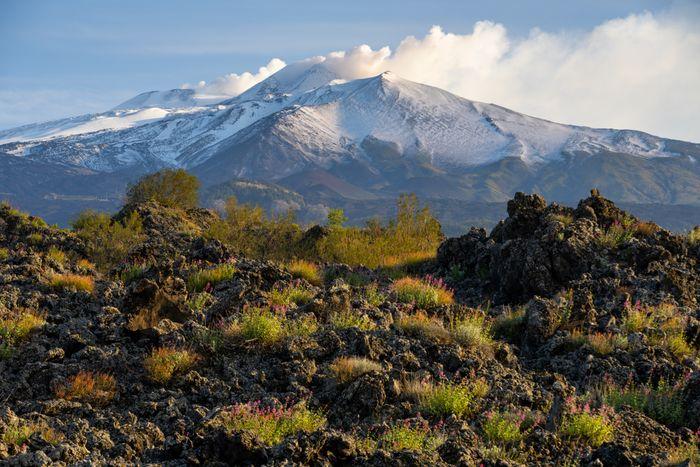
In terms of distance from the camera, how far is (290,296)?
10922 millimetres

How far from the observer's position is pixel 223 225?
21484mm

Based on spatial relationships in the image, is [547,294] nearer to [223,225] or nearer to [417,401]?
[417,401]

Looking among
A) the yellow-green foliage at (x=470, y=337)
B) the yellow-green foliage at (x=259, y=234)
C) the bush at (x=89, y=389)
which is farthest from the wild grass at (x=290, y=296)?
the yellow-green foliage at (x=259, y=234)

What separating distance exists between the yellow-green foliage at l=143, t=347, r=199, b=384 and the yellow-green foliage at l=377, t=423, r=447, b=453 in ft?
9.21

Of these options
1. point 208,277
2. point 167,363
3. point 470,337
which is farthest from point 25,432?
point 208,277

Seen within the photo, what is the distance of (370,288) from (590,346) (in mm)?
4239

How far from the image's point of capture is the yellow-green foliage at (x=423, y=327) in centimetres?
893

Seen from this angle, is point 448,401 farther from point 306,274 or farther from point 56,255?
point 56,255

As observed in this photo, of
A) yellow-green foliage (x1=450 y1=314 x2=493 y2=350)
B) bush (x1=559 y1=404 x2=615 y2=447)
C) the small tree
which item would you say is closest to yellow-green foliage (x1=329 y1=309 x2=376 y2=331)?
yellow-green foliage (x1=450 y1=314 x2=493 y2=350)

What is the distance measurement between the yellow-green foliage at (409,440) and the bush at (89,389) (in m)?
3.11

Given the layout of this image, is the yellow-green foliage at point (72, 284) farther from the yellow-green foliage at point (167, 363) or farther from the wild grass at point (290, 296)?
the yellow-green foliage at point (167, 363)

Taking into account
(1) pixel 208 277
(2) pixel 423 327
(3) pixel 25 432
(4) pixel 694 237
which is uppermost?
(4) pixel 694 237

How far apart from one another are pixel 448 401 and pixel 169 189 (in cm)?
3169

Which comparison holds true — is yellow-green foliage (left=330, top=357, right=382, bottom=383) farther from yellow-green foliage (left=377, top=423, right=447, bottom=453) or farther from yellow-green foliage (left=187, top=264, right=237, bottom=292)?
yellow-green foliage (left=187, top=264, right=237, bottom=292)
